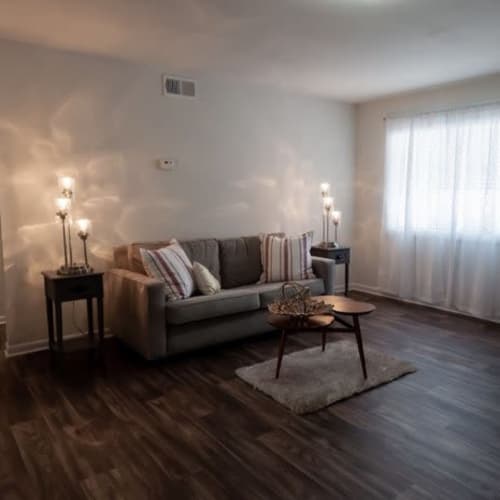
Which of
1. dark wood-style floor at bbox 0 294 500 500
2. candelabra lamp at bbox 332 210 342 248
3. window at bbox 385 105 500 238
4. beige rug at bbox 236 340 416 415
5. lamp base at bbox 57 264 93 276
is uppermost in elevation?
window at bbox 385 105 500 238

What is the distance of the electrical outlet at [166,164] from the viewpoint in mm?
4016

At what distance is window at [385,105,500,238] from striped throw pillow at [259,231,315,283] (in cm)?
149

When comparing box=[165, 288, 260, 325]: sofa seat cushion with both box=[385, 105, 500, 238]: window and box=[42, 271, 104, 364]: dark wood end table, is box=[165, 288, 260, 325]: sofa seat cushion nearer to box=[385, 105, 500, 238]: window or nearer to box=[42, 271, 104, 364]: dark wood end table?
box=[42, 271, 104, 364]: dark wood end table

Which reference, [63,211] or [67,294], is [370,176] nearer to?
[63,211]

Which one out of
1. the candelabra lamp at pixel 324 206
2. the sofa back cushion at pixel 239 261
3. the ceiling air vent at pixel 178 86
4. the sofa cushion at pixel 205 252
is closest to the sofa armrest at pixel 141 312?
the sofa cushion at pixel 205 252

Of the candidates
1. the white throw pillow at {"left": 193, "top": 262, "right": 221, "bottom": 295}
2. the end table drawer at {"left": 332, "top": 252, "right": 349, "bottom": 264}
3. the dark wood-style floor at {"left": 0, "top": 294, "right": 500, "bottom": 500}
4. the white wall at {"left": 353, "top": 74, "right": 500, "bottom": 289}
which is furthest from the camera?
the white wall at {"left": 353, "top": 74, "right": 500, "bottom": 289}

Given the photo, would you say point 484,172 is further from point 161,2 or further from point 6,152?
point 6,152

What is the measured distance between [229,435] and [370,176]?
4043mm

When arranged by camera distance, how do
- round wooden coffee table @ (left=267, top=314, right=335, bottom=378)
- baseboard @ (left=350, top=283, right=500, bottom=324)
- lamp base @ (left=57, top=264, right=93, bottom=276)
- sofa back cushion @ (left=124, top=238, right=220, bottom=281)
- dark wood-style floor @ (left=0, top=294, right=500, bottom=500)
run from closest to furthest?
1. dark wood-style floor @ (left=0, top=294, right=500, bottom=500)
2. round wooden coffee table @ (left=267, top=314, right=335, bottom=378)
3. lamp base @ (left=57, top=264, right=93, bottom=276)
4. sofa back cushion @ (left=124, top=238, right=220, bottom=281)
5. baseboard @ (left=350, top=283, right=500, bottom=324)

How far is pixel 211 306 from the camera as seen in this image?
134 inches

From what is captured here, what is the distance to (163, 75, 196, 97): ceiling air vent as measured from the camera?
3.99m

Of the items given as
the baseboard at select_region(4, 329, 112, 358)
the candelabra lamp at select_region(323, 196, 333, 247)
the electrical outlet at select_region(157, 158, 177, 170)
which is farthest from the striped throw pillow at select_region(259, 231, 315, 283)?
the baseboard at select_region(4, 329, 112, 358)

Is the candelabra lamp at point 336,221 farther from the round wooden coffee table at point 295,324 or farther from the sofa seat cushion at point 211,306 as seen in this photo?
the round wooden coffee table at point 295,324

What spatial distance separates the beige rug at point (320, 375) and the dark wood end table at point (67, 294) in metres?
1.25
